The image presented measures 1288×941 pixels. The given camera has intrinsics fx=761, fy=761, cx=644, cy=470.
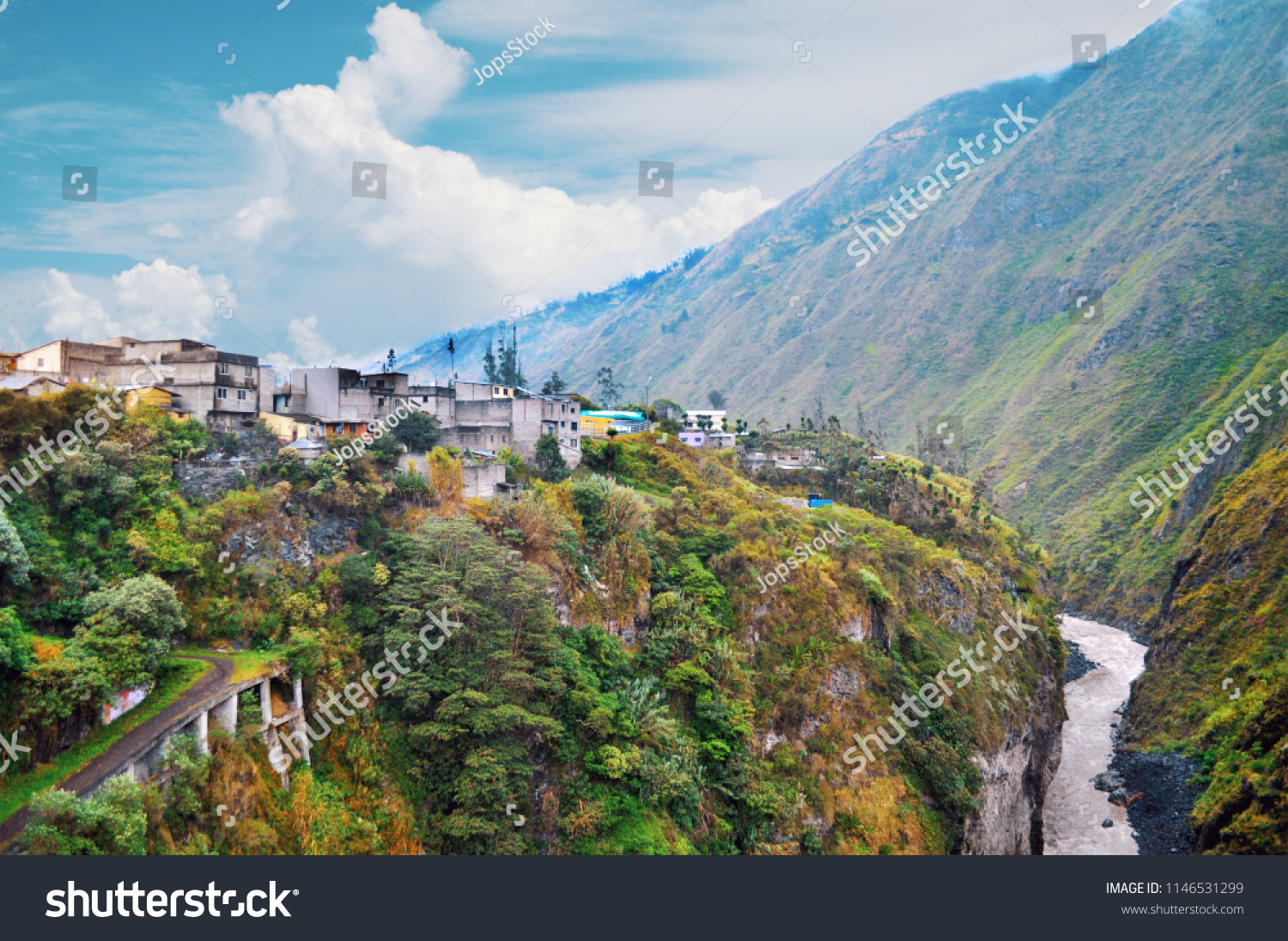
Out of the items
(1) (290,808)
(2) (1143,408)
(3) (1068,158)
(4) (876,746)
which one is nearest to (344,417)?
(1) (290,808)

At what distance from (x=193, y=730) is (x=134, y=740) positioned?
4.69 ft

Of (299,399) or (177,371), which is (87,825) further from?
(299,399)

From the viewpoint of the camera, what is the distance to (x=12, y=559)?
21078 millimetres

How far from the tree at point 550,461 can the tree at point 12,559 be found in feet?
76.6

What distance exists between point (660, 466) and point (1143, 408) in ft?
305

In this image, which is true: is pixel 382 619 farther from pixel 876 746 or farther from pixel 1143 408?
pixel 1143 408

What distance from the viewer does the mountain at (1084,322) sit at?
10256 centimetres

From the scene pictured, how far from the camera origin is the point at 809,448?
76812 millimetres

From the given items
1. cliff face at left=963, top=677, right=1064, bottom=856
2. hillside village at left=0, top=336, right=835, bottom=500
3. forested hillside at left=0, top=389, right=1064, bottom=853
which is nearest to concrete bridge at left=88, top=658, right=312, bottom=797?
forested hillside at left=0, top=389, right=1064, bottom=853

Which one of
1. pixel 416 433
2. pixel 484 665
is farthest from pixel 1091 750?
pixel 416 433

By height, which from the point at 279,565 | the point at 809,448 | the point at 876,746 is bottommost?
the point at 876,746

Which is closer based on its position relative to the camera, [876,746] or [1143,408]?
[876,746]

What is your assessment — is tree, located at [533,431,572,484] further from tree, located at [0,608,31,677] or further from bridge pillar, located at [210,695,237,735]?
tree, located at [0,608,31,677]

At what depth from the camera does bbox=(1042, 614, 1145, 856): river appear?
46906 millimetres
